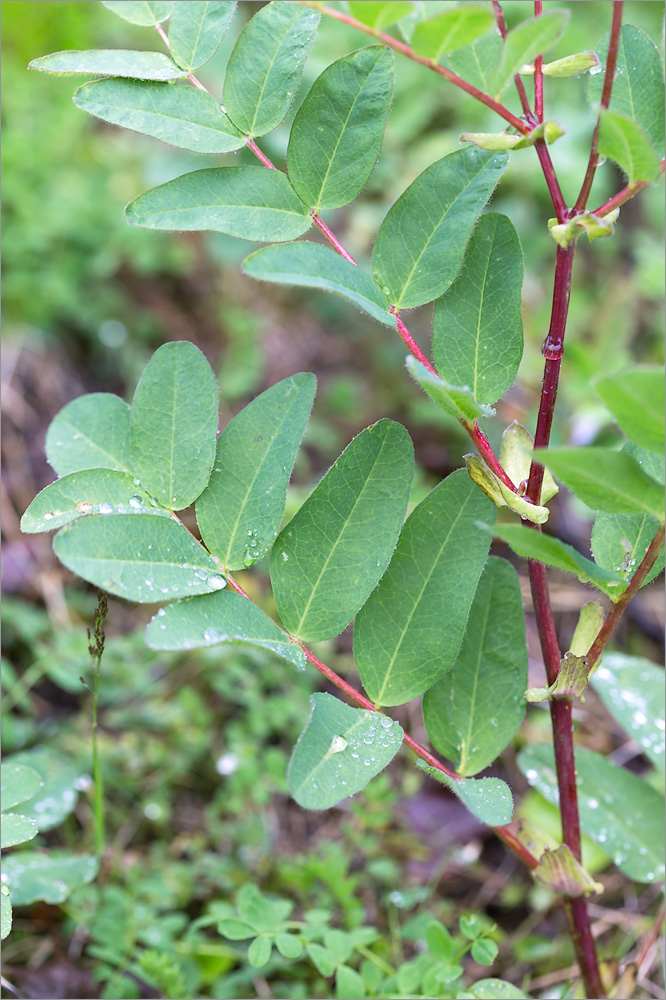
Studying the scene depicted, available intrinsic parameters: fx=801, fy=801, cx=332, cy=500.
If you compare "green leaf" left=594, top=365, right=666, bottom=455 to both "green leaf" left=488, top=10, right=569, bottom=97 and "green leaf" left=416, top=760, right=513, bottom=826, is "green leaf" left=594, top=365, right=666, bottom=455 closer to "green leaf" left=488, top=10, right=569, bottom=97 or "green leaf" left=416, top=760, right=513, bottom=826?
"green leaf" left=488, top=10, right=569, bottom=97

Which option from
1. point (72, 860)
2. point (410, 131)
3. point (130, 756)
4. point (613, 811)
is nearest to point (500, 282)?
point (613, 811)

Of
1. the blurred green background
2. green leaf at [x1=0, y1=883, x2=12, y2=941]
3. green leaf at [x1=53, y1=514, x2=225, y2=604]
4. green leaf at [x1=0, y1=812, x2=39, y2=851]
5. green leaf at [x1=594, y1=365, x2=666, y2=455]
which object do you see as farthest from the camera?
the blurred green background

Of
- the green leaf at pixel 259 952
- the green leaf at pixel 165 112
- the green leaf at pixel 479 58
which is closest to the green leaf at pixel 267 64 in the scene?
the green leaf at pixel 165 112

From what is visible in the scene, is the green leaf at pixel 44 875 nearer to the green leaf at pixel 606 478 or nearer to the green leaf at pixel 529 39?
the green leaf at pixel 606 478

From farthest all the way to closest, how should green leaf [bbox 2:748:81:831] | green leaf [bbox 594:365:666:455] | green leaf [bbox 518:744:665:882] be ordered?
1. green leaf [bbox 2:748:81:831]
2. green leaf [bbox 518:744:665:882]
3. green leaf [bbox 594:365:666:455]

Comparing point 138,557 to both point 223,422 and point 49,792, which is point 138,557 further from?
point 223,422

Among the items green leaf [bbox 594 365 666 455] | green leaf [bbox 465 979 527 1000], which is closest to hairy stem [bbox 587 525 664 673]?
green leaf [bbox 594 365 666 455]

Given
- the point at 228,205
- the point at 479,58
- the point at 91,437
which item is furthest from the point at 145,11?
the point at 91,437

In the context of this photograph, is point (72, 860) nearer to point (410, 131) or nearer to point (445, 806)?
point (445, 806)
